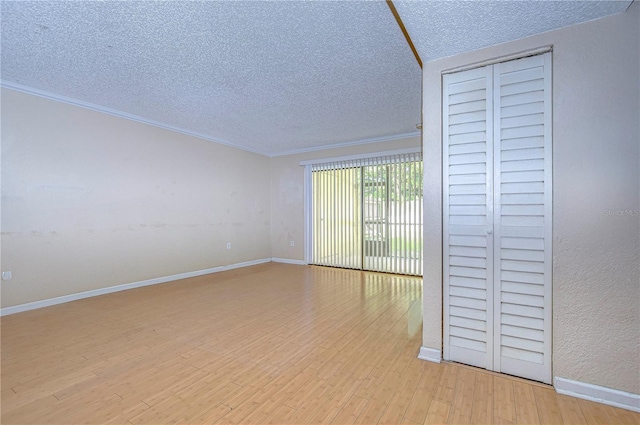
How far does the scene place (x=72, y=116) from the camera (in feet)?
12.4

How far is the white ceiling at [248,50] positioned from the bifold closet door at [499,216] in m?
0.36

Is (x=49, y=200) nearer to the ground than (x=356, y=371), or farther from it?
farther from it

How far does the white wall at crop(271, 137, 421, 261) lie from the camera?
6594 millimetres

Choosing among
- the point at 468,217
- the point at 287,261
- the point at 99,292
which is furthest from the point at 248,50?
the point at 287,261

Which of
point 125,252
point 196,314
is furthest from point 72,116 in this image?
point 196,314

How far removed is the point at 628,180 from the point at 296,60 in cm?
264

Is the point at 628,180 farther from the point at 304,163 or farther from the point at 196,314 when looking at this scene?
the point at 304,163

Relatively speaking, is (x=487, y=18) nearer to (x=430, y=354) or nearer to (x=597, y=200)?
(x=597, y=200)

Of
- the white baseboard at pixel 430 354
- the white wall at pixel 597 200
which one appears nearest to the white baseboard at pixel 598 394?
the white wall at pixel 597 200

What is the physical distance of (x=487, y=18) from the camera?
1.76 metres

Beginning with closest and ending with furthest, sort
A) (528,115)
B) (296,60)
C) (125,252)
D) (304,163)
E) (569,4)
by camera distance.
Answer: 1. (569,4)
2. (528,115)
3. (296,60)
4. (125,252)
5. (304,163)

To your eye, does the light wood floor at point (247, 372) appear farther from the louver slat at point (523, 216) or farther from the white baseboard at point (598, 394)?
the louver slat at point (523, 216)

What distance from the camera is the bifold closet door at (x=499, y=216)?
189 centimetres

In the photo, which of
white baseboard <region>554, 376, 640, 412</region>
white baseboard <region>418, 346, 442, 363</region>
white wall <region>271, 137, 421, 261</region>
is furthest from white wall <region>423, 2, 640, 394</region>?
white wall <region>271, 137, 421, 261</region>
